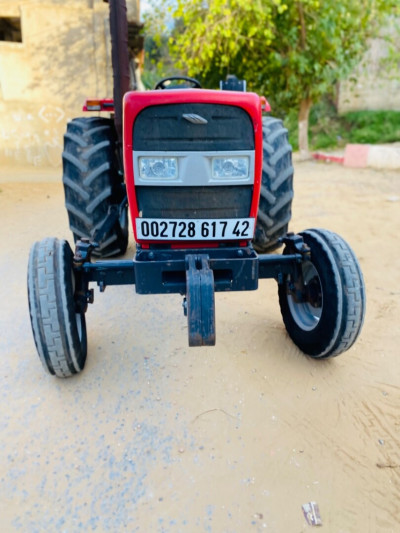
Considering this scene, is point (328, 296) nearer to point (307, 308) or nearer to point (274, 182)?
point (307, 308)

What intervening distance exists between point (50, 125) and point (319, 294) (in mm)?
8527

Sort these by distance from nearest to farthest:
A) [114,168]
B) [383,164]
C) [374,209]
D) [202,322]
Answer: [202,322] → [114,168] → [374,209] → [383,164]

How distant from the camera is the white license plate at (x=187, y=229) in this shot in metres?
2.50

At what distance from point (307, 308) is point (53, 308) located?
159 centimetres

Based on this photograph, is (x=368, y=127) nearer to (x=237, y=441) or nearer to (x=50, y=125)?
(x=50, y=125)

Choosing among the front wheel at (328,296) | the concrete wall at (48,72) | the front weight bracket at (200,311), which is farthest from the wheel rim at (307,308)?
the concrete wall at (48,72)

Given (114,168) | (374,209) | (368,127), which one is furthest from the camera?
(368,127)

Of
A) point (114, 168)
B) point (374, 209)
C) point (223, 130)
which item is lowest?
point (374, 209)

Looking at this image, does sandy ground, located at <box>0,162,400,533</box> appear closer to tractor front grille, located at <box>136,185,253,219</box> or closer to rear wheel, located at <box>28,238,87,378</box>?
rear wheel, located at <box>28,238,87,378</box>

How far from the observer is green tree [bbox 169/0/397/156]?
8.78 meters

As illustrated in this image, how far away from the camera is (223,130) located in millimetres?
2336

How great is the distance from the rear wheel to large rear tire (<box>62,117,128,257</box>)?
110cm

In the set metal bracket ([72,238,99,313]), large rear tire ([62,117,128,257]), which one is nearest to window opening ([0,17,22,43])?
large rear tire ([62,117,128,257])

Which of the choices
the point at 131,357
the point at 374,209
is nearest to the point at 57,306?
the point at 131,357
